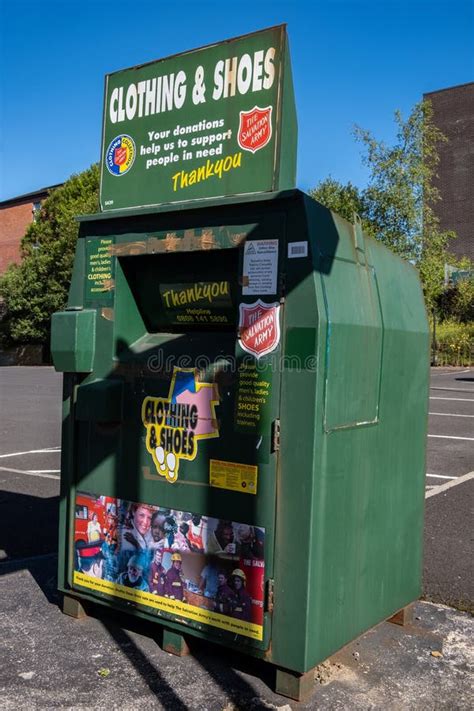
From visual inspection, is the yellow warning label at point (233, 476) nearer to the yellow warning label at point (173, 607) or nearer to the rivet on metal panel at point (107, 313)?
the yellow warning label at point (173, 607)

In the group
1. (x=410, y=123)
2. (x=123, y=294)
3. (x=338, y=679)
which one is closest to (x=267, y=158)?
(x=123, y=294)

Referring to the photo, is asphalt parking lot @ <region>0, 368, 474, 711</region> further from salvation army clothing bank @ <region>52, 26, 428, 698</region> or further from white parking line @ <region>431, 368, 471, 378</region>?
white parking line @ <region>431, 368, 471, 378</region>

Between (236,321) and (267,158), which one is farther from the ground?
(267,158)

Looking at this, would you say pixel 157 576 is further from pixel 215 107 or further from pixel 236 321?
pixel 215 107

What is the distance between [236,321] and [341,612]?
4.67 feet

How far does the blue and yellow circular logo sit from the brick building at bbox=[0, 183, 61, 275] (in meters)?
42.4

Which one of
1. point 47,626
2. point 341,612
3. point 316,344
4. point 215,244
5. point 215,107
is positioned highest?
point 215,107

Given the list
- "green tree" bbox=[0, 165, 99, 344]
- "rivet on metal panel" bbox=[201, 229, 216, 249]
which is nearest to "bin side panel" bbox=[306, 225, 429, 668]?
"rivet on metal panel" bbox=[201, 229, 216, 249]

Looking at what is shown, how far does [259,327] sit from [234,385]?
11.6 inches

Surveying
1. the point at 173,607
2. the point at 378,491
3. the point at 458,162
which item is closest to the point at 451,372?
the point at 458,162

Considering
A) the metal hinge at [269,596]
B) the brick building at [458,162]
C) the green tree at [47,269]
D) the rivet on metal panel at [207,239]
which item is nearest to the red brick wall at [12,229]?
the green tree at [47,269]

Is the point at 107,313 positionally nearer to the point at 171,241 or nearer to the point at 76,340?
the point at 76,340

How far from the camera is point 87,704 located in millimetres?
2859

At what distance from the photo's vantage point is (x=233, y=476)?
122 inches
